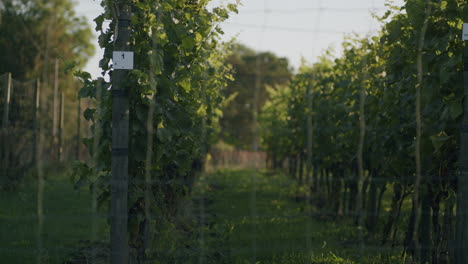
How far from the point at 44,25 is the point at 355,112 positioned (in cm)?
1749

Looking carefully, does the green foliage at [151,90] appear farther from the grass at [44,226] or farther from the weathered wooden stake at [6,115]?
the weathered wooden stake at [6,115]

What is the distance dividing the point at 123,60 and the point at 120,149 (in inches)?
22.4

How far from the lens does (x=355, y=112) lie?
767cm

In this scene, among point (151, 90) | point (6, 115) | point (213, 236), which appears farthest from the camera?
point (6, 115)

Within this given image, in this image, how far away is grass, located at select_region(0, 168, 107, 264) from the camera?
5.11 meters

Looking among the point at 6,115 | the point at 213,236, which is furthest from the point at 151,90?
the point at 6,115

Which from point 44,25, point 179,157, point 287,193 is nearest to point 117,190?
point 179,157

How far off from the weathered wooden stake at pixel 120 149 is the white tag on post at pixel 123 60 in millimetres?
62

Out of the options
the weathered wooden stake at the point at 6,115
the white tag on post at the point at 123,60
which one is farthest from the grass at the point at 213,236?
the white tag on post at the point at 123,60

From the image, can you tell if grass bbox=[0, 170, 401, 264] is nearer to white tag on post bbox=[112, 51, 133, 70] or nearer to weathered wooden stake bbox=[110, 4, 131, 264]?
weathered wooden stake bbox=[110, 4, 131, 264]

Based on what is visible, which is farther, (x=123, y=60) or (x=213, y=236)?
(x=213, y=236)

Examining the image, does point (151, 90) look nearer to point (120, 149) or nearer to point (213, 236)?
point (120, 149)

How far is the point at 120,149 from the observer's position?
379 centimetres

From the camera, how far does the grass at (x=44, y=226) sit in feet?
16.8
